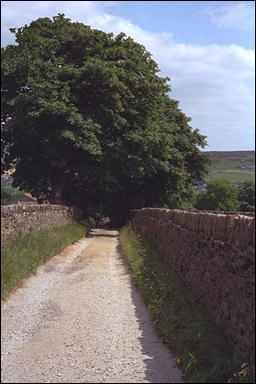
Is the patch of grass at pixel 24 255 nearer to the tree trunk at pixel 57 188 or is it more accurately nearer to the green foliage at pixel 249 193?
the green foliage at pixel 249 193

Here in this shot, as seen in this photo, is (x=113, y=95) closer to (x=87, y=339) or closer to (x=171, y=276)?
(x=171, y=276)

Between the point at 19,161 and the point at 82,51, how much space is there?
6.50m

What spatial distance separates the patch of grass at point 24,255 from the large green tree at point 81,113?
4.02m

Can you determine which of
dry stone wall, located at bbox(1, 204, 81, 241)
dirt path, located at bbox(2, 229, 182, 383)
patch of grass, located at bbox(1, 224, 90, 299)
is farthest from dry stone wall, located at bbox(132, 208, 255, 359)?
dry stone wall, located at bbox(1, 204, 81, 241)

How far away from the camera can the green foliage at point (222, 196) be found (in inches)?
2046

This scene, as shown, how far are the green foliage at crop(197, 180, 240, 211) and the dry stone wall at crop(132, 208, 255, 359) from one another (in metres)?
40.2

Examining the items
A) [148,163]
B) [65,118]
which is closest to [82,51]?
[65,118]

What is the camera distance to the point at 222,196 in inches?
2127

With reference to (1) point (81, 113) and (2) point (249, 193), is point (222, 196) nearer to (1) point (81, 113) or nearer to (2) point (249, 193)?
(2) point (249, 193)

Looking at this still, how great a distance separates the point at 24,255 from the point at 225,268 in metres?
5.40

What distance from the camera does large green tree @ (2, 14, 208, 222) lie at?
75.6ft

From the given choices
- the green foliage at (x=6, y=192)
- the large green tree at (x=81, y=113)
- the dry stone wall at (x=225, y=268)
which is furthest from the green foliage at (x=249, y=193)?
the green foliage at (x=6, y=192)

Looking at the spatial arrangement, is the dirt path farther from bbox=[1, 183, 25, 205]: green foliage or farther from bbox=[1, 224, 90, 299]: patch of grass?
bbox=[1, 183, 25, 205]: green foliage

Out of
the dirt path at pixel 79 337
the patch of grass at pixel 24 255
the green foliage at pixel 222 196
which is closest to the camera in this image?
the dirt path at pixel 79 337
